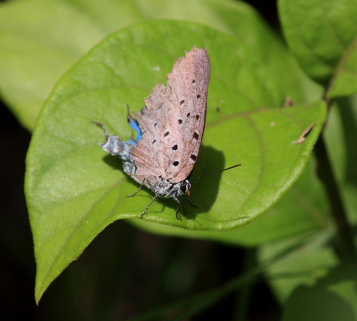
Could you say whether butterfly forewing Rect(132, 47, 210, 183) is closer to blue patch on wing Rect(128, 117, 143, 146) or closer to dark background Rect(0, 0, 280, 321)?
blue patch on wing Rect(128, 117, 143, 146)

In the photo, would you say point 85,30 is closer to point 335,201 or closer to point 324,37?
point 324,37

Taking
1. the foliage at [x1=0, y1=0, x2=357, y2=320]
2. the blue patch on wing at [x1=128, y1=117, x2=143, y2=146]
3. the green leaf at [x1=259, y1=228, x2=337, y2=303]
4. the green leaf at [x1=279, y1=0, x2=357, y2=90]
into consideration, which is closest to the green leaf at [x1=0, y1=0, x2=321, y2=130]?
the foliage at [x1=0, y1=0, x2=357, y2=320]

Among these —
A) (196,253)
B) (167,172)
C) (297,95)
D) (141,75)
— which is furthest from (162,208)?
(196,253)

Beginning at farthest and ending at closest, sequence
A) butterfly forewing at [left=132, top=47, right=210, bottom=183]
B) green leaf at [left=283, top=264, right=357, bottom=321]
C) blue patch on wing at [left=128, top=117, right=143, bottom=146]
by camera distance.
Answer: green leaf at [left=283, top=264, right=357, bottom=321]
blue patch on wing at [left=128, top=117, right=143, bottom=146]
butterfly forewing at [left=132, top=47, right=210, bottom=183]

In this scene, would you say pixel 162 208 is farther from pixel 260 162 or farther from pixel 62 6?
pixel 62 6

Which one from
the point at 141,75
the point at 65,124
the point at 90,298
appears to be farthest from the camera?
the point at 90,298

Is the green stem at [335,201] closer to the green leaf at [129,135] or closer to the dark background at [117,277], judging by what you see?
the green leaf at [129,135]
